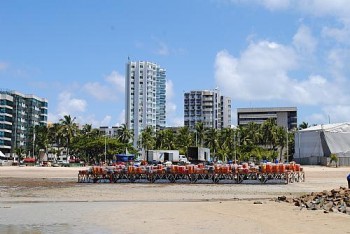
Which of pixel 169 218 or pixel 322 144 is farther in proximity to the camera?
pixel 322 144

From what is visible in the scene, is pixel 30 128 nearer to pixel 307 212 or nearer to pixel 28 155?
pixel 28 155

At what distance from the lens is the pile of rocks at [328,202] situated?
19342 millimetres

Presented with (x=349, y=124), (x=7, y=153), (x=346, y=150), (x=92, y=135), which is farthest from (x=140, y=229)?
(x=7, y=153)

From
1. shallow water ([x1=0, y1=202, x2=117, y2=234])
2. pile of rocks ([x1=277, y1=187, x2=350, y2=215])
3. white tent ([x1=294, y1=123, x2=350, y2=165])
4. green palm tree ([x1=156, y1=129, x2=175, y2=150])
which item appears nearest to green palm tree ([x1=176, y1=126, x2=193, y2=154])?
green palm tree ([x1=156, y1=129, x2=175, y2=150])

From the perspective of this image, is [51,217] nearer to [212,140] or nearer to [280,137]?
[212,140]

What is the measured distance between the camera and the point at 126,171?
47.9 meters

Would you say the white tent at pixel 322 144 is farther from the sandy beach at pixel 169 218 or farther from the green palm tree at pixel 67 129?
the sandy beach at pixel 169 218

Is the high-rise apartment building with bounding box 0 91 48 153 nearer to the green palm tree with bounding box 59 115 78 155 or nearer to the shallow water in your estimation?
the green palm tree with bounding box 59 115 78 155

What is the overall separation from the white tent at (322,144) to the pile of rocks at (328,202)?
9092 centimetres

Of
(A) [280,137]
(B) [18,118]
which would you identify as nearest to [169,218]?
(A) [280,137]

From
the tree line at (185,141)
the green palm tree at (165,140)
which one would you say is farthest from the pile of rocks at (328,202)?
the green palm tree at (165,140)

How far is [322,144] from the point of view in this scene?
117125 mm

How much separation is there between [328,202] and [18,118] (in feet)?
546

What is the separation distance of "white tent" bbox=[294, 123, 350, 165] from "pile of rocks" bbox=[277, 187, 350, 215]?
90.9 meters
